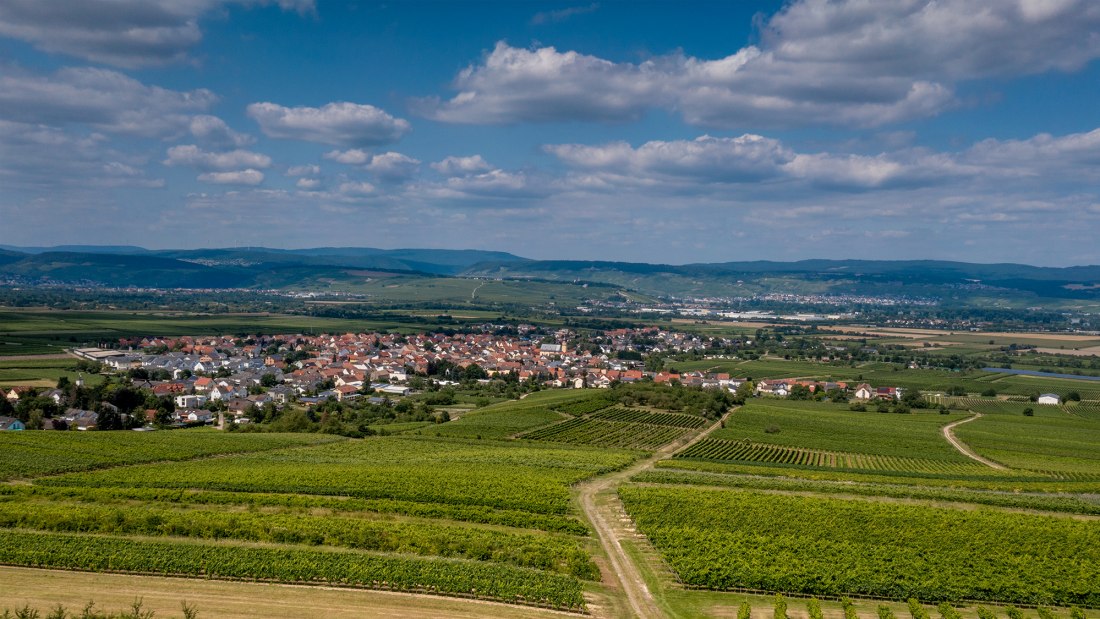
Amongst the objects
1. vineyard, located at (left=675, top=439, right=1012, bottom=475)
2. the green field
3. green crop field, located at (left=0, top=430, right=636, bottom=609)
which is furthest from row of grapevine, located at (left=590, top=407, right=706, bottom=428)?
the green field

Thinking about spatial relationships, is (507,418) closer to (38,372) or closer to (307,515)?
(307,515)

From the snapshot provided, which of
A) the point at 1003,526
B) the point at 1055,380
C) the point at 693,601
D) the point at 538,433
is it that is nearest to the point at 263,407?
the point at 538,433

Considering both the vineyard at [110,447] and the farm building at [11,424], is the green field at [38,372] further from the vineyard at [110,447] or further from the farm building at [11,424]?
the vineyard at [110,447]

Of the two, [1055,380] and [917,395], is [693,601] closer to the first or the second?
[917,395]

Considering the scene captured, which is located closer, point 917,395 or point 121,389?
point 121,389

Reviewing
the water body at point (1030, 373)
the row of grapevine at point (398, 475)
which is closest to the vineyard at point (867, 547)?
the row of grapevine at point (398, 475)

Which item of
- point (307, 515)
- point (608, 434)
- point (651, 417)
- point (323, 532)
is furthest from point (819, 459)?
point (323, 532)

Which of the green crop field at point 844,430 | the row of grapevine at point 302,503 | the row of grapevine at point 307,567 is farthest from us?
the green crop field at point 844,430
